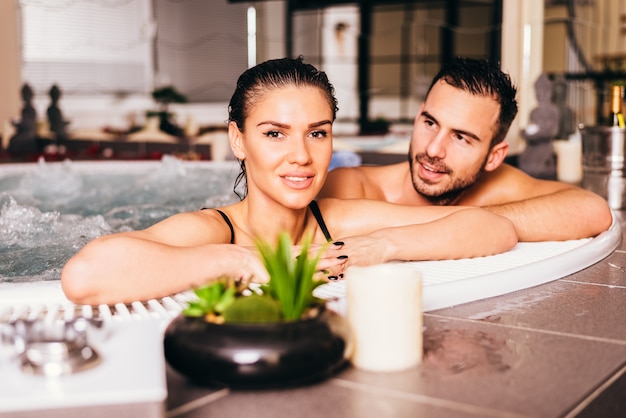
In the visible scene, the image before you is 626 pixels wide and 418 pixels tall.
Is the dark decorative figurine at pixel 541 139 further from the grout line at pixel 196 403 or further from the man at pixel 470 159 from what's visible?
the grout line at pixel 196 403

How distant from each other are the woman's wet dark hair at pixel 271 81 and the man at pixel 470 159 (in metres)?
0.62

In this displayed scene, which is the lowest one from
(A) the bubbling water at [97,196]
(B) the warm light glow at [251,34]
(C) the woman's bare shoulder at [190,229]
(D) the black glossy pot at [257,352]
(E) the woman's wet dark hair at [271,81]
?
(A) the bubbling water at [97,196]

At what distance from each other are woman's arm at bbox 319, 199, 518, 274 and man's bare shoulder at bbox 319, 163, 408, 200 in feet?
1.05

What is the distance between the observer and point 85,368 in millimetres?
896

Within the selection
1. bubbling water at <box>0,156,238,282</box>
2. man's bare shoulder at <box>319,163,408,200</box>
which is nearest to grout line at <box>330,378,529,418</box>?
man's bare shoulder at <box>319,163,408,200</box>

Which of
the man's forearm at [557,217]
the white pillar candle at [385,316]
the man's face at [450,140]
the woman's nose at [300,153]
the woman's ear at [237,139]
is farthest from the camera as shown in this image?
the man's face at [450,140]

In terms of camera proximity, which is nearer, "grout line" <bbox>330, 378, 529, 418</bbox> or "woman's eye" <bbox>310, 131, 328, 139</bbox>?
"grout line" <bbox>330, 378, 529, 418</bbox>

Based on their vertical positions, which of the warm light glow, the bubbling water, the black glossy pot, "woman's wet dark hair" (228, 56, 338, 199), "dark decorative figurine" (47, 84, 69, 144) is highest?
the warm light glow

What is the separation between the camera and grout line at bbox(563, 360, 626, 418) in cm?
95

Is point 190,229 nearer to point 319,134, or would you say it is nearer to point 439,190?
point 319,134

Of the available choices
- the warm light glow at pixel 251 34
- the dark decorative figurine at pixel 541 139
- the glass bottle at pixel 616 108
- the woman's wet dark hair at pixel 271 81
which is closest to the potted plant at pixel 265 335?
the woman's wet dark hair at pixel 271 81

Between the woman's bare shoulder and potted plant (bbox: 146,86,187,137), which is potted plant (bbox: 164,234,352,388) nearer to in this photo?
the woman's bare shoulder

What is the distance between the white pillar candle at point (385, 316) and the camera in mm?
1052

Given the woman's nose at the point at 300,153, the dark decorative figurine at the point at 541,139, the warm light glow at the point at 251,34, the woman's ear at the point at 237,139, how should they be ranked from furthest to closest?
the warm light glow at the point at 251,34, the dark decorative figurine at the point at 541,139, the woman's ear at the point at 237,139, the woman's nose at the point at 300,153
